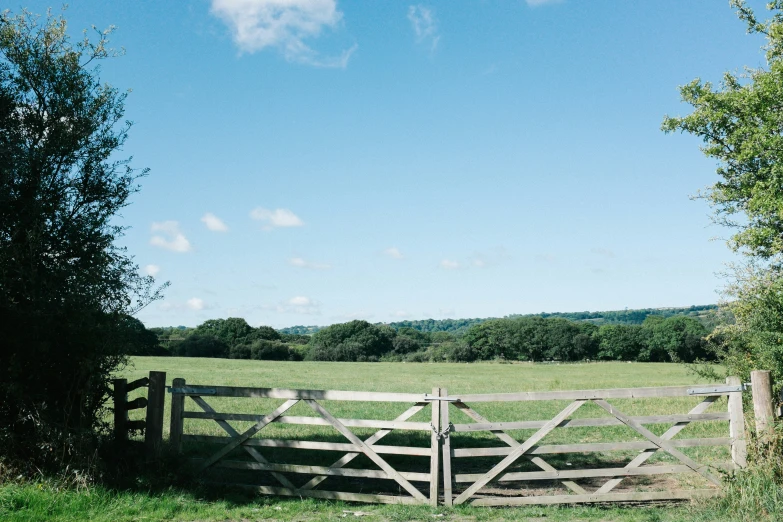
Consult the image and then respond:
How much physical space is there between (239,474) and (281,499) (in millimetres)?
1958

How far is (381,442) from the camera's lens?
16.1 m

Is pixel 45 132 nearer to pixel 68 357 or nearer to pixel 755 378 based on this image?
pixel 68 357

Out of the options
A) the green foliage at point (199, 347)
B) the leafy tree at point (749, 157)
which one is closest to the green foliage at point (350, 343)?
the green foliage at point (199, 347)

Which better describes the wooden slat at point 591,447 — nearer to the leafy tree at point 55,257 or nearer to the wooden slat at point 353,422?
the wooden slat at point 353,422

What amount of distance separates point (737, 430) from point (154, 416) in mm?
10214

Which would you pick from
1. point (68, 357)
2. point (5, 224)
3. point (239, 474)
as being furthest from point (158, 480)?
point (5, 224)

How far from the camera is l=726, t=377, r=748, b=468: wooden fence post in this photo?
9.66 metres

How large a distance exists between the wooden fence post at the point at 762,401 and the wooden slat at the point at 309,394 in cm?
560

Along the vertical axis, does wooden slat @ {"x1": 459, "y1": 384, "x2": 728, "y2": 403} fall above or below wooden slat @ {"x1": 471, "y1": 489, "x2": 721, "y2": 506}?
above

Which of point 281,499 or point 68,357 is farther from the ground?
point 68,357

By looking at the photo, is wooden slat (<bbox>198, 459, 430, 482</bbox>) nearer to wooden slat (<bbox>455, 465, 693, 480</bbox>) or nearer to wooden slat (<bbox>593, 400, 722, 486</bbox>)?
wooden slat (<bbox>455, 465, 693, 480</bbox>)

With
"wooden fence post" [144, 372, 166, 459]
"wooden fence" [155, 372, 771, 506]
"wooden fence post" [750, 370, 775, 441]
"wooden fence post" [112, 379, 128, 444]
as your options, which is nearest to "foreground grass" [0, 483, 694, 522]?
"wooden fence" [155, 372, 771, 506]

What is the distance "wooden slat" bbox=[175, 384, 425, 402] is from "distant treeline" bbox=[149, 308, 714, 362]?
8244 centimetres

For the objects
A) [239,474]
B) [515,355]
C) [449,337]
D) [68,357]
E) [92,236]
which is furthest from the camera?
[449,337]
